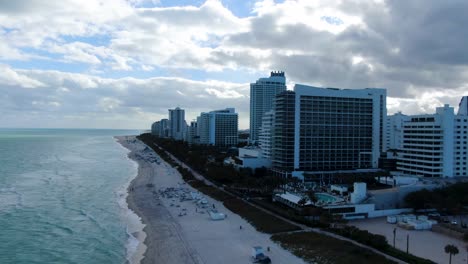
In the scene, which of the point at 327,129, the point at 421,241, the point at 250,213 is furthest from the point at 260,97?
the point at 421,241

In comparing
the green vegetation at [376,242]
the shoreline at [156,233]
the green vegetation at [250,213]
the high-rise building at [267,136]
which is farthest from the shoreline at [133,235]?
the high-rise building at [267,136]

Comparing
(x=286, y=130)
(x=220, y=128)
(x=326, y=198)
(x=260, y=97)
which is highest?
(x=260, y=97)

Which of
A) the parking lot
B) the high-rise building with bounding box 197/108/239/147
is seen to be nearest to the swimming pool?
the parking lot

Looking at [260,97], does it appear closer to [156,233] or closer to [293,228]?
[293,228]

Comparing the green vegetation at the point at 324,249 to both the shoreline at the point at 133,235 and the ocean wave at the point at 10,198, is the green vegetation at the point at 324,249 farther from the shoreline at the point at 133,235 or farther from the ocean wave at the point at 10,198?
the ocean wave at the point at 10,198

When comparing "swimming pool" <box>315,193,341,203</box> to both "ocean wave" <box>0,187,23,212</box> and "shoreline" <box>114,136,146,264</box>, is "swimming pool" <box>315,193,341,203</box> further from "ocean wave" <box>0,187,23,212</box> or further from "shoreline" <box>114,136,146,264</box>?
"ocean wave" <box>0,187,23,212</box>

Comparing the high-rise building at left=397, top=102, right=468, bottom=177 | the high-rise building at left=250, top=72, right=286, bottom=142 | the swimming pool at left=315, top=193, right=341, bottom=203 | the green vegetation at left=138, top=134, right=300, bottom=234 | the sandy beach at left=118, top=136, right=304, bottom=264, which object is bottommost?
the sandy beach at left=118, top=136, right=304, bottom=264
